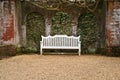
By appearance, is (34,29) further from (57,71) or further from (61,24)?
(57,71)

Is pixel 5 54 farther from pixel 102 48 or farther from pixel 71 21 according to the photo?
pixel 102 48

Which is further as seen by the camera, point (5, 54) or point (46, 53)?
point (46, 53)

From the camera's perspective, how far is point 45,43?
14.0 m

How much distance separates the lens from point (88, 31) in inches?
563

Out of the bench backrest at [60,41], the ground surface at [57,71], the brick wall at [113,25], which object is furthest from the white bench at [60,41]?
the ground surface at [57,71]

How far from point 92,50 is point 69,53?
114cm

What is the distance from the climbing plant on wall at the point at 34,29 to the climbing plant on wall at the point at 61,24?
64 cm

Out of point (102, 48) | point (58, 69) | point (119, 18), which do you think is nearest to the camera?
point (58, 69)

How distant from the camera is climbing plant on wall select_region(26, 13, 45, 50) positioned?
1443cm

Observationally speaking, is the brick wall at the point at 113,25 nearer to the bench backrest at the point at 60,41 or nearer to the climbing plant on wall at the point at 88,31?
the climbing plant on wall at the point at 88,31

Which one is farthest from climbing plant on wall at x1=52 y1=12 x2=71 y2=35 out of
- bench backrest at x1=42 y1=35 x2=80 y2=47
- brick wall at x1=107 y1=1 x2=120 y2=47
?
brick wall at x1=107 y1=1 x2=120 y2=47

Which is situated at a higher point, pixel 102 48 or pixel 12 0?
pixel 12 0

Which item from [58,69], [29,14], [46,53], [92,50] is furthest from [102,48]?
[58,69]

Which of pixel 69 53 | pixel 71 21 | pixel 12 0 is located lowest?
pixel 69 53
